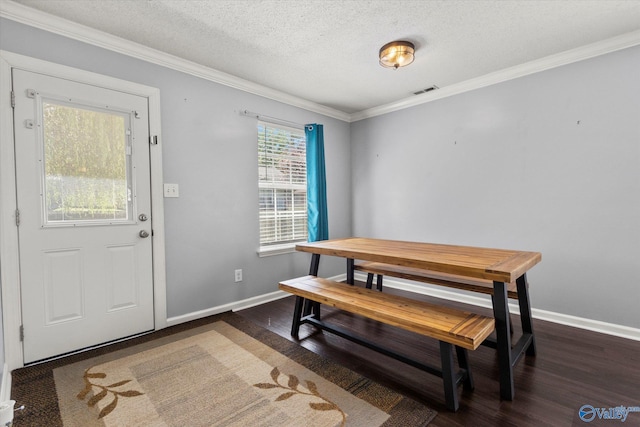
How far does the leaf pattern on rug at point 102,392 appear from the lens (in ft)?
5.21

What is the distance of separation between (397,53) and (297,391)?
2464 mm

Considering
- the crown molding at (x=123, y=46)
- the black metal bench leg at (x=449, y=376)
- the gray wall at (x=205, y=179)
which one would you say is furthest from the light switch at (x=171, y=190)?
the black metal bench leg at (x=449, y=376)

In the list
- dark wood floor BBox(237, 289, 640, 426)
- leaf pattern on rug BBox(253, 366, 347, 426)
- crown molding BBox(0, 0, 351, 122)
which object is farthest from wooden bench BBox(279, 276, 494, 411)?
crown molding BBox(0, 0, 351, 122)

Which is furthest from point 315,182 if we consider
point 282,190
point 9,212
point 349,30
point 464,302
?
point 9,212

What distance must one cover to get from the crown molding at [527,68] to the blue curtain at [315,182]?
0.98m

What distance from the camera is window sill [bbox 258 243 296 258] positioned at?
3256 millimetres

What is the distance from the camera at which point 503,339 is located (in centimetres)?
163

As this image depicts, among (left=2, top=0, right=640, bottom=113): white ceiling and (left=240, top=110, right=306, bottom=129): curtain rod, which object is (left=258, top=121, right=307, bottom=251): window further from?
(left=2, top=0, right=640, bottom=113): white ceiling

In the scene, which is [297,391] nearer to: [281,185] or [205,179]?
[205,179]

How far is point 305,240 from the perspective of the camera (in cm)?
379

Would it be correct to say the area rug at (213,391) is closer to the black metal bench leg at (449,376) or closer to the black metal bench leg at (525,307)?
the black metal bench leg at (449,376)

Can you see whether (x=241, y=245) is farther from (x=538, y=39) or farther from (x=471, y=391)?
(x=538, y=39)

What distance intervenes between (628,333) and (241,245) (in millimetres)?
3368

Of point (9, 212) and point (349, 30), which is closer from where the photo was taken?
point (9, 212)
